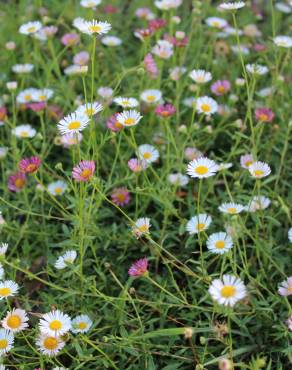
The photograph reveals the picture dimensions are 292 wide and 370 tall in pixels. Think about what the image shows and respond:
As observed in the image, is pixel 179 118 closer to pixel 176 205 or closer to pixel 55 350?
pixel 176 205

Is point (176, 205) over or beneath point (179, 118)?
beneath

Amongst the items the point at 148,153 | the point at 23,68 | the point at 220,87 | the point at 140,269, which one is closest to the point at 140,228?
the point at 140,269

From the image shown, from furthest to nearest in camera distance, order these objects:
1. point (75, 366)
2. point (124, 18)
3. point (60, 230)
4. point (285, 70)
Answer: point (124, 18)
point (285, 70)
point (60, 230)
point (75, 366)

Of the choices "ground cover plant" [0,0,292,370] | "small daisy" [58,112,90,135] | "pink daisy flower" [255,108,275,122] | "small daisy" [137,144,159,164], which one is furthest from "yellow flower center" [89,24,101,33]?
"pink daisy flower" [255,108,275,122]

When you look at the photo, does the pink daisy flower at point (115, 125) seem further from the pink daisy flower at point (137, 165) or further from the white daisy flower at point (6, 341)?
the white daisy flower at point (6, 341)

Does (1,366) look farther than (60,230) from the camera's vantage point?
No

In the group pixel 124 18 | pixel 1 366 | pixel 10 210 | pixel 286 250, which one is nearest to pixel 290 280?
pixel 286 250

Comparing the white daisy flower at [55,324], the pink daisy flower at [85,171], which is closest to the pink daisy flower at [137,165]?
the pink daisy flower at [85,171]
